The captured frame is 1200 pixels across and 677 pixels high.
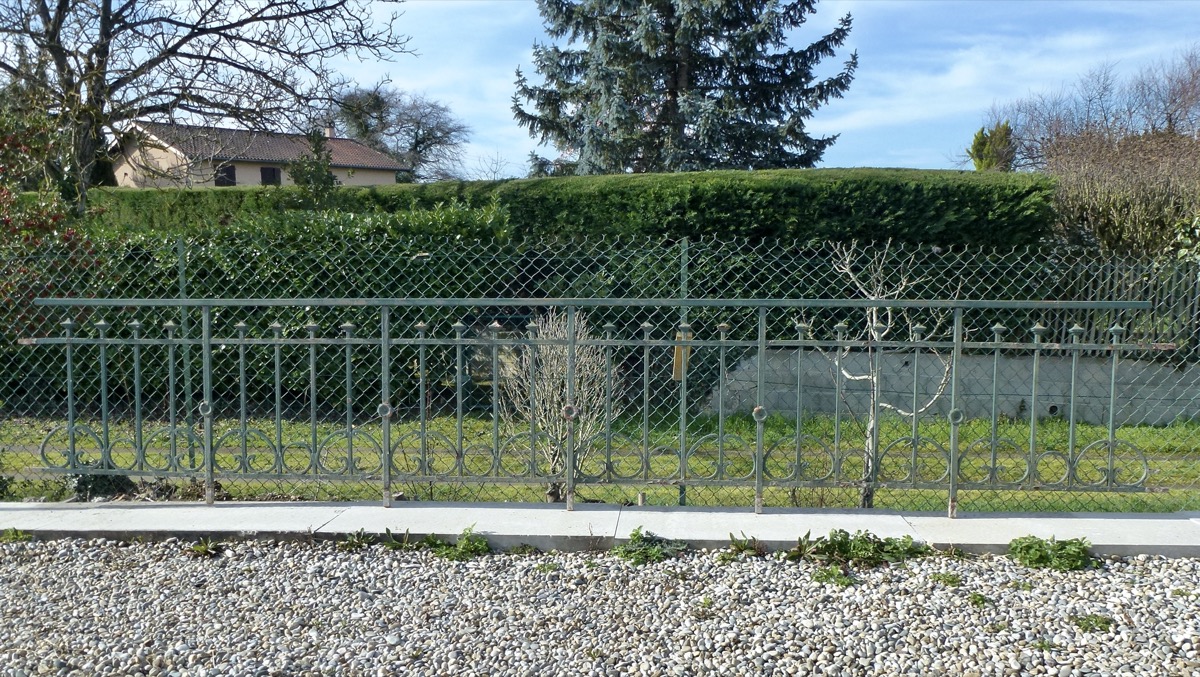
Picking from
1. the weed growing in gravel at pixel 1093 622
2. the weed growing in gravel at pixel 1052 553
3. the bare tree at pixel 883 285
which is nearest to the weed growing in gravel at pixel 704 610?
the weed growing in gravel at pixel 1093 622

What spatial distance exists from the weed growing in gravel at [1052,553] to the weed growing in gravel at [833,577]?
0.86 m

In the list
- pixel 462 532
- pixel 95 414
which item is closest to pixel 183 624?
pixel 462 532

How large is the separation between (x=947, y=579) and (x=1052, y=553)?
2.00 feet

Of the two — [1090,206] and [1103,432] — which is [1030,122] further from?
[1103,432]

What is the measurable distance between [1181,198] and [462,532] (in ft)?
27.9

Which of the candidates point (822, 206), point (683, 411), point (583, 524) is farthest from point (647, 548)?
point (822, 206)

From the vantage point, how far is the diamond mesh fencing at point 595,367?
546 cm

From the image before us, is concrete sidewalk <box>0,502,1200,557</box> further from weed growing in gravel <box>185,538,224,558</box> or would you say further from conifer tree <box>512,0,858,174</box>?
conifer tree <box>512,0,858,174</box>

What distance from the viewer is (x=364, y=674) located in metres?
3.01

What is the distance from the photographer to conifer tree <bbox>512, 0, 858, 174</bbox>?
14.5m

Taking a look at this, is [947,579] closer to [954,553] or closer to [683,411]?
[954,553]

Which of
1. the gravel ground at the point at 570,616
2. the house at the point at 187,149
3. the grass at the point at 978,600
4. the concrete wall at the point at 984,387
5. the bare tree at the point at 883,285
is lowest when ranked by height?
the gravel ground at the point at 570,616

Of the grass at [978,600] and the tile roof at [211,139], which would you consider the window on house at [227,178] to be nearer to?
the tile roof at [211,139]

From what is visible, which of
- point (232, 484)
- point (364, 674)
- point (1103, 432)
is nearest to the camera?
point (364, 674)
